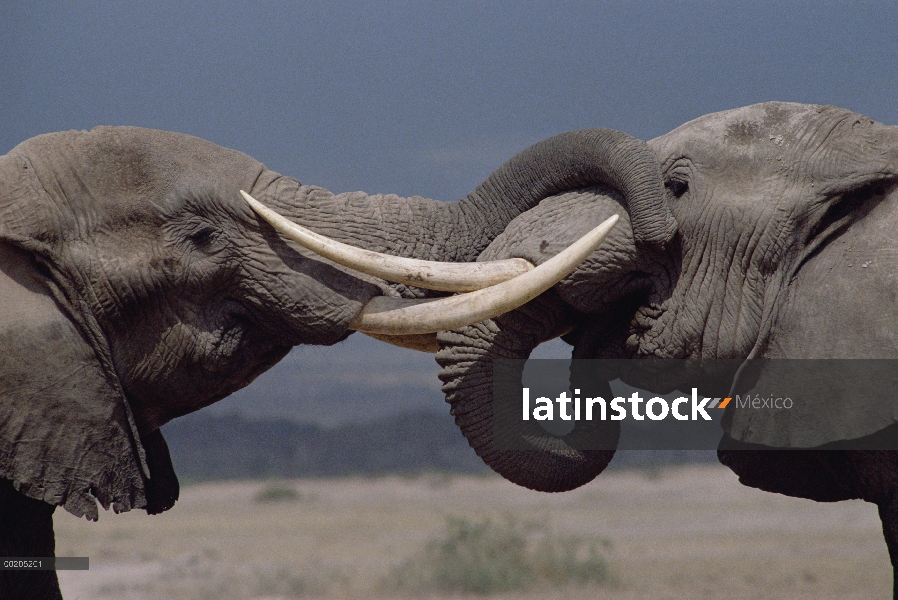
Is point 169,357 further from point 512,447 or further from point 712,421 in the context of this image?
point 712,421

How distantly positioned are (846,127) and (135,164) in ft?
6.65

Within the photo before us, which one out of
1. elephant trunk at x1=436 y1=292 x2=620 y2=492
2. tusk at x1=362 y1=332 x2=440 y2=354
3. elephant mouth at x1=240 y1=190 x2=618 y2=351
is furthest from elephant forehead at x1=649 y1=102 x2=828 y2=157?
tusk at x1=362 y1=332 x2=440 y2=354

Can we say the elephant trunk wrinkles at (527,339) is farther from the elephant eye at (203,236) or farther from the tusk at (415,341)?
the elephant eye at (203,236)

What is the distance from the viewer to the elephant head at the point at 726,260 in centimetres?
330

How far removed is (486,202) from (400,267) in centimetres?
47

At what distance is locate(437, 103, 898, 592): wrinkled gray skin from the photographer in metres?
3.29

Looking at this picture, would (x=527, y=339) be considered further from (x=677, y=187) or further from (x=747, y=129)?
(x=747, y=129)

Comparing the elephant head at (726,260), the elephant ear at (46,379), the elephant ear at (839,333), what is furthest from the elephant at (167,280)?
the elephant ear at (839,333)

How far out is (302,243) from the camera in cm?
329

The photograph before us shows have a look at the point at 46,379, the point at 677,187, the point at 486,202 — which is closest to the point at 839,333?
the point at 677,187

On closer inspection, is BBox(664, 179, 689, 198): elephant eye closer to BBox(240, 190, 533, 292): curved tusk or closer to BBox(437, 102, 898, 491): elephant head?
BBox(437, 102, 898, 491): elephant head

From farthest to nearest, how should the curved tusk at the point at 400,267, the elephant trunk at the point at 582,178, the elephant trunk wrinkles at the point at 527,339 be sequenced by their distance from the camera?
the elephant trunk wrinkles at the point at 527,339 → the elephant trunk at the point at 582,178 → the curved tusk at the point at 400,267

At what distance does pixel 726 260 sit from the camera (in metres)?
3.40

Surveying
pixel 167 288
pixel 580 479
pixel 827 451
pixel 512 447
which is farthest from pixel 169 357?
pixel 827 451
